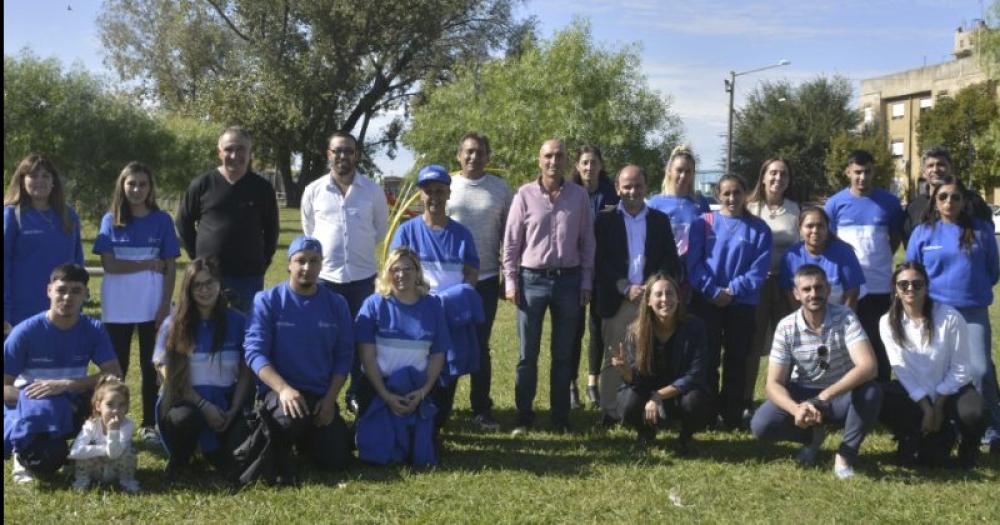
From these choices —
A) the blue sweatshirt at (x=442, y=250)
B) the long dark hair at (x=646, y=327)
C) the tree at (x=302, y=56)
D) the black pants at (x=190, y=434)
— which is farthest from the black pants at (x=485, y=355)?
the tree at (x=302, y=56)

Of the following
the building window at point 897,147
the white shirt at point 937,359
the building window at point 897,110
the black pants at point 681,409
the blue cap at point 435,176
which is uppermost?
the building window at point 897,110

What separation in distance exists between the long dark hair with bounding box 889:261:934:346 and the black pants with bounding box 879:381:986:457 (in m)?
0.30

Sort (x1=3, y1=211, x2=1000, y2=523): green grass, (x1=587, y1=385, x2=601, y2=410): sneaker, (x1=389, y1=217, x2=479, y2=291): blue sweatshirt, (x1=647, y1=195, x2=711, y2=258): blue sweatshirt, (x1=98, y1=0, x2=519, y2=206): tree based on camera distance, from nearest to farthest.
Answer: (x1=3, y1=211, x2=1000, y2=523): green grass
(x1=389, y1=217, x2=479, y2=291): blue sweatshirt
(x1=647, y1=195, x2=711, y2=258): blue sweatshirt
(x1=587, y1=385, x2=601, y2=410): sneaker
(x1=98, y1=0, x2=519, y2=206): tree

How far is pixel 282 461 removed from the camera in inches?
208

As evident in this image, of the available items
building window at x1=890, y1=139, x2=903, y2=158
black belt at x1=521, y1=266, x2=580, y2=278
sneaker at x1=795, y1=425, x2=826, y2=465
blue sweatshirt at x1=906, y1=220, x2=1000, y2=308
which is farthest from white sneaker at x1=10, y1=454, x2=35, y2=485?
building window at x1=890, y1=139, x2=903, y2=158

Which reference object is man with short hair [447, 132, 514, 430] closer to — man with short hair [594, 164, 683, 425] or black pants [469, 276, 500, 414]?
black pants [469, 276, 500, 414]

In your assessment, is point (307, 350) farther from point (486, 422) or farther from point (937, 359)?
point (937, 359)

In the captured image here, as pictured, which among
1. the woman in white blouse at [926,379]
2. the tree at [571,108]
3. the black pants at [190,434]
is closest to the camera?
the black pants at [190,434]

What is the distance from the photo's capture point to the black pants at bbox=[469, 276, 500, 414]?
21.8 ft

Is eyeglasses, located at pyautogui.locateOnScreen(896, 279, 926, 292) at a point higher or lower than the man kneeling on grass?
higher

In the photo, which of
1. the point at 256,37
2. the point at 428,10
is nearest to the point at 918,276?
the point at 428,10

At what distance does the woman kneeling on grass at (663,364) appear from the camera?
19.3 ft

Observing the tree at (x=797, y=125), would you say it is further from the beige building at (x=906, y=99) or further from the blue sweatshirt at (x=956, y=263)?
the blue sweatshirt at (x=956, y=263)

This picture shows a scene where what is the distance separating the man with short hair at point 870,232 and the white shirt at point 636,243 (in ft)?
4.22
